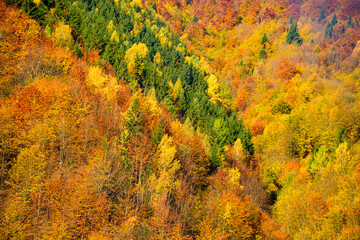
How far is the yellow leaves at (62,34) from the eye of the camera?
5395 centimetres

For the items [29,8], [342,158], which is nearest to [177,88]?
[29,8]

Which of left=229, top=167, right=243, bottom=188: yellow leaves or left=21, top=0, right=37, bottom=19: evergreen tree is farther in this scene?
left=21, top=0, right=37, bottom=19: evergreen tree

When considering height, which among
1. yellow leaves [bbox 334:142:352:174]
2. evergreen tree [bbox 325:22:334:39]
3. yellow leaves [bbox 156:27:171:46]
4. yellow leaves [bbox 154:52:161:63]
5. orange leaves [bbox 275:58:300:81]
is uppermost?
evergreen tree [bbox 325:22:334:39]

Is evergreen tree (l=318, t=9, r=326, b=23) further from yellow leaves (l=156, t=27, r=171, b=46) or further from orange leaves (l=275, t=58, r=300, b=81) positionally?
yellow leaves (l=156, t=27, r=171, b=46)

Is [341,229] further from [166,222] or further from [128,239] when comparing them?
[128,239]

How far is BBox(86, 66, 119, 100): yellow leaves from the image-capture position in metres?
45.9

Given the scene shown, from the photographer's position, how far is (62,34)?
5525 centimetres

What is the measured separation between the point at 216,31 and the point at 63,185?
5797 inches

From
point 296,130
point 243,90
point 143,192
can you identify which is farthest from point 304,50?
point 143,192

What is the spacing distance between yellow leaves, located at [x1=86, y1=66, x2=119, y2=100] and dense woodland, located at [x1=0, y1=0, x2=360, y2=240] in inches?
10.1

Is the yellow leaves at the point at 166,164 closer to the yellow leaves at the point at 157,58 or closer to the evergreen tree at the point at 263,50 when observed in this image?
the yellow leaves at the point at 157,58

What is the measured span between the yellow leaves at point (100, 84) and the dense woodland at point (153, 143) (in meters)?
0.26

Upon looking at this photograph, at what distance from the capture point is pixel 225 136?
61.5 meters

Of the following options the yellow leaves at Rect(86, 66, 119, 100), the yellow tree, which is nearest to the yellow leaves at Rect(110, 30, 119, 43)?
the yellow leaves at Rect(86, 66, 119, 100)
